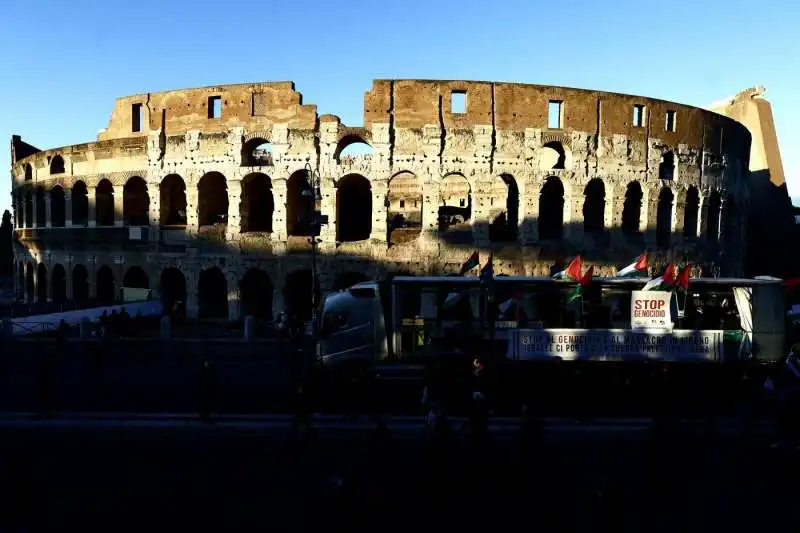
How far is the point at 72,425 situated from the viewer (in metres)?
10.3

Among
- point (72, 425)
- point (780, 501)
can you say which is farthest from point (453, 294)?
point (72, 425)

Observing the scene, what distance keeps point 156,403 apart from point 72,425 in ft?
5.73

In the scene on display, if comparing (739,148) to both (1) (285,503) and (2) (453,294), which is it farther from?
(1) (285,503)

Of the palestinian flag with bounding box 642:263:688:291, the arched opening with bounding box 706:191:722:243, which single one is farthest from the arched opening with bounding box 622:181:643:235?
the palestinian flag with bounding box 642:263:688:291

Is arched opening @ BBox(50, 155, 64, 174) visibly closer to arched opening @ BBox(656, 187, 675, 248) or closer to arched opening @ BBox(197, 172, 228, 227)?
arched opening @ BBox(197, 172, 228, 227)

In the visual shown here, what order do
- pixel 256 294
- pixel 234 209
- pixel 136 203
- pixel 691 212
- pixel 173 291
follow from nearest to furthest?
pixel 234 209 → pixel 256 294 → pixel 173 291 → pixel 136 203 → pixel 691 212

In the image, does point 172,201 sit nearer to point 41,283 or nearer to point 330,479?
point 41,283

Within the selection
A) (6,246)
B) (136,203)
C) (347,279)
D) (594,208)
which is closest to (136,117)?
(136,203)

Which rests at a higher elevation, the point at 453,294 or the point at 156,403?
the point at 453,294

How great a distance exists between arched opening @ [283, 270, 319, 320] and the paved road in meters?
11.9

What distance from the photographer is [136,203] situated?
25875 mm

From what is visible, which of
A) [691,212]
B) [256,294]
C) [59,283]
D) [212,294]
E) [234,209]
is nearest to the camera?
[234,209]

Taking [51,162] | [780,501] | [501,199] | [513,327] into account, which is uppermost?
[51,162]

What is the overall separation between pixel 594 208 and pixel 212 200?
16.6 meters
